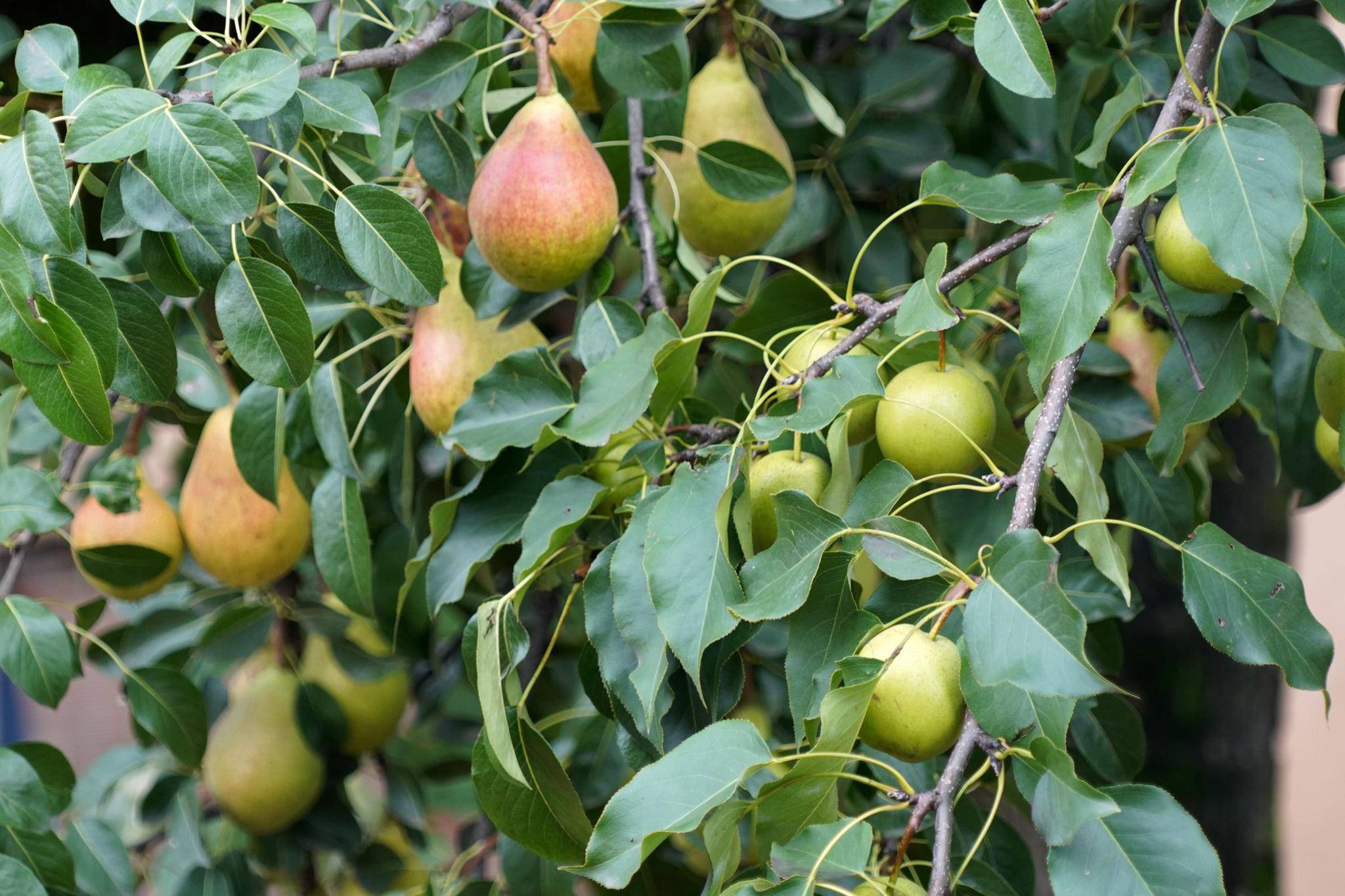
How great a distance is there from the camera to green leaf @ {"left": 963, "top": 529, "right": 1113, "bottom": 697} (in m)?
0.51

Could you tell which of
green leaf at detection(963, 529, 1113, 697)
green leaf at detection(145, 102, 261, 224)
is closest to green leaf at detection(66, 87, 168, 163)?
green leaf at detection(145, 102, 261, 224)

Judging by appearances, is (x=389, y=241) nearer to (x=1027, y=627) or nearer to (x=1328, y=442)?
(x=1027, y=627)

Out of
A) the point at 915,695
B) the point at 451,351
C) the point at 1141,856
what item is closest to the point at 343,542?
the point at 451,351

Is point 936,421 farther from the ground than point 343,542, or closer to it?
farther from the ground

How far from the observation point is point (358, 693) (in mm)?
1305

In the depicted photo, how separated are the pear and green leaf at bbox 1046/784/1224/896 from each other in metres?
0.74

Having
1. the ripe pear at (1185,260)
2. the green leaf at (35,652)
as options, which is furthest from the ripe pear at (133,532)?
the ripe pear at (1185,260)

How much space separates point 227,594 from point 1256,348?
1.08 metres

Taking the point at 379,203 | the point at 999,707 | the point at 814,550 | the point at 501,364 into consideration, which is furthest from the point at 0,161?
the point at 999,707

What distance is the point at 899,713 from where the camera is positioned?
0.59 meters

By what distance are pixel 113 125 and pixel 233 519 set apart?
20.2 inches

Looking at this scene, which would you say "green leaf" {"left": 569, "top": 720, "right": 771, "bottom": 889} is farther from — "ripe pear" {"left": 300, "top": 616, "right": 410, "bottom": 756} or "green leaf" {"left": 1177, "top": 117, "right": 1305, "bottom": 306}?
"ripe pear" {"left": 300, "top": 616, "right": 410, "bottom": 756}

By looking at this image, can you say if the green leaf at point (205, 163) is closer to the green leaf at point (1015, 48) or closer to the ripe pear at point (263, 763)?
the green leaf at point (1015, 48)

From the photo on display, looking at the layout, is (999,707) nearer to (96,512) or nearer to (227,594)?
(96,512)
